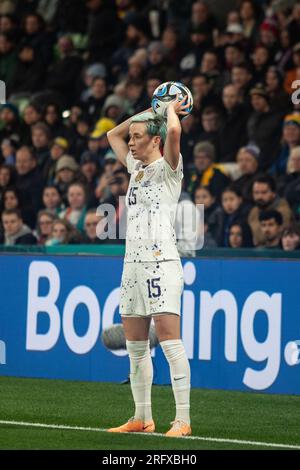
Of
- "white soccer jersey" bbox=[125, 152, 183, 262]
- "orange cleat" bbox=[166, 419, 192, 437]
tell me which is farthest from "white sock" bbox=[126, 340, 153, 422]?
"white soccer jersey" bbox=[125, 152, 183, 262]

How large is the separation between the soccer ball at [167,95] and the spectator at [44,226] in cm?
608

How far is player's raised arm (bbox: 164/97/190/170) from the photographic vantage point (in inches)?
330

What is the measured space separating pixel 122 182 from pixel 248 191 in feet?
5.59

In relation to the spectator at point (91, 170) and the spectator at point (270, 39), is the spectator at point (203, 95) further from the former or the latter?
the spectator at point (91, 170)

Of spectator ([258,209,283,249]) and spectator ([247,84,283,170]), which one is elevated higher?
spectator ([247,84,283,170])

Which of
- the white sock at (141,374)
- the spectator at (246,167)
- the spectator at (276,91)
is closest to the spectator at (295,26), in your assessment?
the spectator at (276,91)

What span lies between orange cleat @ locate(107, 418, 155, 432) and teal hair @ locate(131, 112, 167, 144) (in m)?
1.92

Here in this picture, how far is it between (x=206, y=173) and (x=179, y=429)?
7.12m

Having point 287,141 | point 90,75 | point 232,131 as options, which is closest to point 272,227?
point 287,141

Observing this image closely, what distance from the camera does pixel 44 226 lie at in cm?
1505

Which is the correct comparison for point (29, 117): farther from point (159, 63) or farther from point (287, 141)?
point (287, 141)

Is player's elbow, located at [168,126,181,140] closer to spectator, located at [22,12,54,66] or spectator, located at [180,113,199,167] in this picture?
spectator, located at [180,113,199,167]
